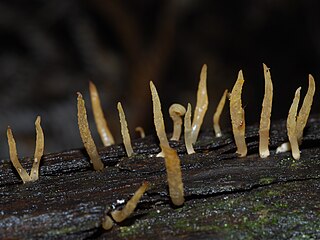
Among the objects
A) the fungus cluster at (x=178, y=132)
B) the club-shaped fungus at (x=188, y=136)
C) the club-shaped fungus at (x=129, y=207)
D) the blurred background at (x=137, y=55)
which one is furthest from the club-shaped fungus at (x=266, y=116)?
the blurred background at (x=137, y=55)

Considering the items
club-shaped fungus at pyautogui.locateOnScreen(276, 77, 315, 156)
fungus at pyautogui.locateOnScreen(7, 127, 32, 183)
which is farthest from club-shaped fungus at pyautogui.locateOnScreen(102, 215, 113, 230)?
club-shaped fungus at pyautogui.locateOnScreen(276, 77, 315, 156)

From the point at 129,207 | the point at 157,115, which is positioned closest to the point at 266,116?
the point at 157,115

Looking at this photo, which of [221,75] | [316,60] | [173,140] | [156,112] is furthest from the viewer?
[221,75]

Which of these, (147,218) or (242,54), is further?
(242,54)

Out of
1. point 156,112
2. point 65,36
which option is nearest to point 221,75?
point 65,36

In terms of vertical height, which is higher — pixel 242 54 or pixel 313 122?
pixel 242 54

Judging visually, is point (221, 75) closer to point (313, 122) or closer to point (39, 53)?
point (39, 53)

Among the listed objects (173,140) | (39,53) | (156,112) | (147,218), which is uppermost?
(39,53)

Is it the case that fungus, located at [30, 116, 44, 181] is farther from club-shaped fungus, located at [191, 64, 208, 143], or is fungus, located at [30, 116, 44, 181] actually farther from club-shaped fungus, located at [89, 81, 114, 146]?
club-shaped fungus, located at [191, 64, 208, 143]

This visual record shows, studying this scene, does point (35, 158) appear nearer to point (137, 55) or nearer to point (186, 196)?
point (186, 196)
